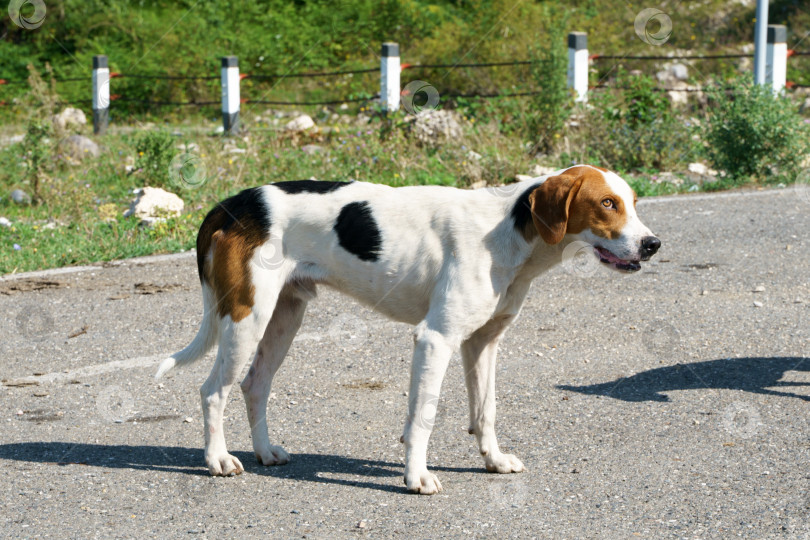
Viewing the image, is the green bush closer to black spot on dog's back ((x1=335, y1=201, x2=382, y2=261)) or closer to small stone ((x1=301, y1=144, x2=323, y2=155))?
small stone ((x1=301, y1=144, x2=323, y2=155))

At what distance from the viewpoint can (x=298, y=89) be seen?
68.5 ft

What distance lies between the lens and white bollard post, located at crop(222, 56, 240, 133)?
16203 millimetres

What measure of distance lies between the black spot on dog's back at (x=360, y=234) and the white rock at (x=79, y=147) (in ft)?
31.8

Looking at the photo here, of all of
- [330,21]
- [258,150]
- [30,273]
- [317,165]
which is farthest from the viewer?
[330,21]

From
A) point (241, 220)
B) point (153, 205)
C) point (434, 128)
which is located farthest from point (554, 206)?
point (434, 128)

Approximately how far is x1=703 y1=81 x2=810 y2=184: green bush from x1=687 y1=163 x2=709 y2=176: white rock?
1.81 feet

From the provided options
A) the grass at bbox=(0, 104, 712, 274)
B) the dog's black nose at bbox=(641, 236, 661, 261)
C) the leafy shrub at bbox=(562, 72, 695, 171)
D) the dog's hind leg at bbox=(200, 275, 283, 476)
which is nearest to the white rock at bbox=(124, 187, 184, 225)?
the grass at bbox=(0, 104, 712, 274)

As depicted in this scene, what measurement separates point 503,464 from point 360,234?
1.18m

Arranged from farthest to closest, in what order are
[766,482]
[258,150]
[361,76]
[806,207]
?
1. [361,76]
2. [258,150]
3. [806,207]
4. [766,482]

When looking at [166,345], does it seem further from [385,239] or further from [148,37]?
[148,37]

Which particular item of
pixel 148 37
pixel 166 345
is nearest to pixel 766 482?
pixel 166 345

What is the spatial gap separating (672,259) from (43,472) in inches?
210

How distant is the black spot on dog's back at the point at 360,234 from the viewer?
4.25 meters

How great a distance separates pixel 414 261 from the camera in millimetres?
4215
